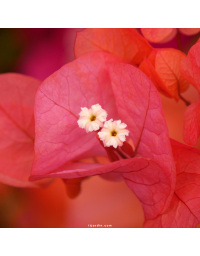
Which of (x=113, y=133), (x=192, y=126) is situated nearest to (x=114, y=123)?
(x=113, y=133)

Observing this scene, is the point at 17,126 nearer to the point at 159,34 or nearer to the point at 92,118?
the point at 92,118

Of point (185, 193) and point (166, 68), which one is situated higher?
point (166, 68)

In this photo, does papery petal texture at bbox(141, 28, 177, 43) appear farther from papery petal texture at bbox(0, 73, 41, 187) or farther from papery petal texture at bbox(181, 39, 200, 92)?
papery petal texture at bbox(0, 73, 41, 187)

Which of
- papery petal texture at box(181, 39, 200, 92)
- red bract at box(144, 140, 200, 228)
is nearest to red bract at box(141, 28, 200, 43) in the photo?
papery petal texture at box(181, 39, 200, 92)

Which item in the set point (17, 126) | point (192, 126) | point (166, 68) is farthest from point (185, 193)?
point (17, 126)

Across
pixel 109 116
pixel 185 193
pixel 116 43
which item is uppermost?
pixel 116 43
